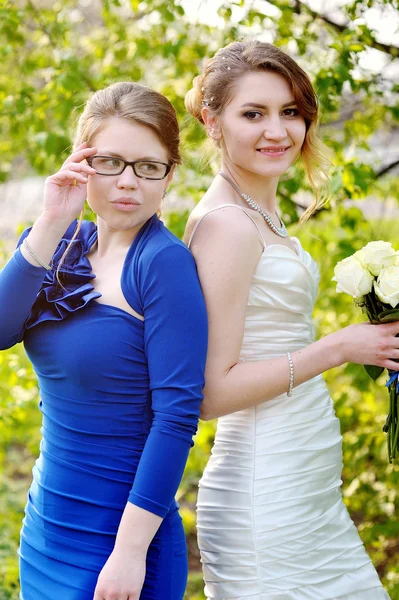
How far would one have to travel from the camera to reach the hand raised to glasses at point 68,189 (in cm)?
A: 194

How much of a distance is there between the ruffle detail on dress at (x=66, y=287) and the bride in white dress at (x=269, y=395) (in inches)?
11.4

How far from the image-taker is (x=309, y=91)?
224cm

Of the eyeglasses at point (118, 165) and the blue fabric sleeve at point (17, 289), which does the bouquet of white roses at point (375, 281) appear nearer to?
the eyeglasses at point (118, 165)

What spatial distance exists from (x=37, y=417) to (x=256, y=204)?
330 centimetres

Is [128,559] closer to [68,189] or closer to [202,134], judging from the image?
[68,189]

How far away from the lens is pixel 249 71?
2.21 m

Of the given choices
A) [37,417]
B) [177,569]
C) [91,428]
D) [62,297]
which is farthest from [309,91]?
[37,417]

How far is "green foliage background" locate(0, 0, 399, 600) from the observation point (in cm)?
340

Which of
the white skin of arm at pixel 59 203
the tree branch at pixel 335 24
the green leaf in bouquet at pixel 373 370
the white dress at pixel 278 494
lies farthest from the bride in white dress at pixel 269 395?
the tree branch at pixel 335 24

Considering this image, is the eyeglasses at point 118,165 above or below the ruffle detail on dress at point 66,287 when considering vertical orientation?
above

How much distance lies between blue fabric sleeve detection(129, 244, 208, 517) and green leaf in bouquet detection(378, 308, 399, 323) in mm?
498

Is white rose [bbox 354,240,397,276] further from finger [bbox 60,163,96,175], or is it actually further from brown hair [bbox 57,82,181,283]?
finger [bbox 60,163,96,175]

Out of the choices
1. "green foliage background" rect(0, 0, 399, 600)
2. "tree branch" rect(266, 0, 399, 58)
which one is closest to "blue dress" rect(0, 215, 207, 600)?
"green foliage background" rect(0, 0, 399, 600)

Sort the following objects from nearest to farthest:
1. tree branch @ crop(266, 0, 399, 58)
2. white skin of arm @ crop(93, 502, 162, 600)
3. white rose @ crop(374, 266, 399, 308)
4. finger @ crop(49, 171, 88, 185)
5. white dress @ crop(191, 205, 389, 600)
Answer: white skin of arm @ crop(93, 502, 162, 600) < finger @ crop(49, 171, 88, 185) < white rose @ crop(374, 266, 399, 308) < white dress @ crop(191, 205, 389, 600) < tree branch @ crop(266, 0, 399, 58)
